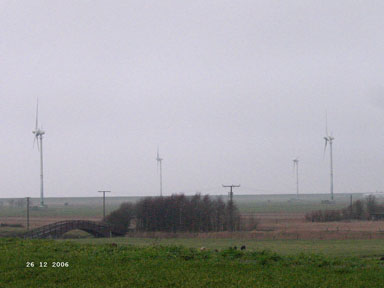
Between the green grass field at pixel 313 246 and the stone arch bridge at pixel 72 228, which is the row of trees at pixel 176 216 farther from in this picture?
the green grass field at pixel 313 246

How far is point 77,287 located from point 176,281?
105 inches

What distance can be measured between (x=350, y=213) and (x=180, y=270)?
74787mm

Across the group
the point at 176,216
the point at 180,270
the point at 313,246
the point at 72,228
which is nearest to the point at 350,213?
the point at 176,216

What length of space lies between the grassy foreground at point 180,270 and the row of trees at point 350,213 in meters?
65.4

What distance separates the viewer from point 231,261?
19000 mm

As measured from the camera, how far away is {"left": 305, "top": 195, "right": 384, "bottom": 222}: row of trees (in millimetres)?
83875

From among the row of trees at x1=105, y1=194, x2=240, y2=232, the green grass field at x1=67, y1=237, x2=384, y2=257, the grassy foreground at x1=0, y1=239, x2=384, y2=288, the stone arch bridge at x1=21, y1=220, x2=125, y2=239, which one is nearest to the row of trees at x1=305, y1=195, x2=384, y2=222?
the row of trees at x1=105, y1=194, x2=240, y2=232

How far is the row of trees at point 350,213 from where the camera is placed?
83875 millimetres

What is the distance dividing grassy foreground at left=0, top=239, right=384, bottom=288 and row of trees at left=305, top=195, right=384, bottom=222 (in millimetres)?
65362

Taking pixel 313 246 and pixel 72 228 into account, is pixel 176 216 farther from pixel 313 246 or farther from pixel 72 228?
pixel 313 246

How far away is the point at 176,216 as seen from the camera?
71500 mm

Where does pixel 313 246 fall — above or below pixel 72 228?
above

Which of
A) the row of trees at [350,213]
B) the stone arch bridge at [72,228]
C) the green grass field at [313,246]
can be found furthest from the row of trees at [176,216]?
the green grass field at [313,246]

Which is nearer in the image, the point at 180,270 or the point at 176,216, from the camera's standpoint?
the point at 180,270
